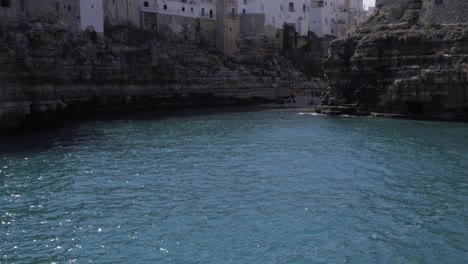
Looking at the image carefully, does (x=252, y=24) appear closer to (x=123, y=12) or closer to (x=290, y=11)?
(x=290, y=11)

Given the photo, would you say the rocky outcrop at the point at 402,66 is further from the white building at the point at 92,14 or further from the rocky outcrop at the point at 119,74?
the white building at the point at 92,14

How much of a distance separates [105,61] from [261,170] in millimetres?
32381

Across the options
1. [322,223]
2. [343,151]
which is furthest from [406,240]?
[343,151]

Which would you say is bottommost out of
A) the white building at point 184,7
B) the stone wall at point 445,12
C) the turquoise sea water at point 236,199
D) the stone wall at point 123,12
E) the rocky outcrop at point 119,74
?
the turquoise sea water at point 236,199

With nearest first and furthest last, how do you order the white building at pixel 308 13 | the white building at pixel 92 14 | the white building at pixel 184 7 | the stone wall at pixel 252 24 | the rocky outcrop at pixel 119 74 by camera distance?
the rocky outcrop at pixel 119 74 < the white building at pixel 92 14 < the white building at pixel 184 7 < the stone wall at pixel 252 24 < the white building at pixel 308 13

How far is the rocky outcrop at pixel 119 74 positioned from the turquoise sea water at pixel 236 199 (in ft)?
30.3

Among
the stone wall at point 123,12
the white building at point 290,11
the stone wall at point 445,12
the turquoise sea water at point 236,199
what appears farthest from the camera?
the white building at point 290,11

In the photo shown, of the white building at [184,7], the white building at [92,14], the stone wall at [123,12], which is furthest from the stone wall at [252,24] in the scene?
the white building at [92,14]

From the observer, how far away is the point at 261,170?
25797mm

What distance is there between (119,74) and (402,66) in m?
27.0

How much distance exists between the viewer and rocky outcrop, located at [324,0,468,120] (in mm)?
43438

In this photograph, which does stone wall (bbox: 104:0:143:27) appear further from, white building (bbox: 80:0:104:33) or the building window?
the building window

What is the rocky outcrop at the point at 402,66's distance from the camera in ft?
143

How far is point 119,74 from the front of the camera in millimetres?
54719
